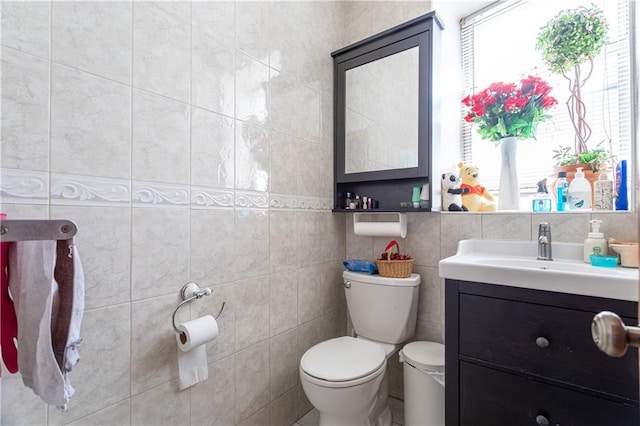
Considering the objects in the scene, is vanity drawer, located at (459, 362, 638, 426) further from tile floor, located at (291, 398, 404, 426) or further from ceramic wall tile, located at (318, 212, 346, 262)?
ceramic wall tile, located at (318, 212, 346, 262)

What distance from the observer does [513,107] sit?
1433 millimetres

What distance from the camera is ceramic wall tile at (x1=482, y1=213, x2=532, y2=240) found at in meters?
1.33

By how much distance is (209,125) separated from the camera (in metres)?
1.19

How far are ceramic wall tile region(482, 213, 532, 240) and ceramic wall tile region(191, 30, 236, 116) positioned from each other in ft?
4.25

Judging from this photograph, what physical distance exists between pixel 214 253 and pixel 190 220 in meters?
0.17

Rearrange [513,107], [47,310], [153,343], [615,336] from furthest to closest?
[513,107] → [153,343] → [47,310] → [615,336]

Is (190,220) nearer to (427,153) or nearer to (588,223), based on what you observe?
(427,153)

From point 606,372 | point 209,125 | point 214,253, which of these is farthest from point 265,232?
point 606,372

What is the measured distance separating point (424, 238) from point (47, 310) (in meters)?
1.53

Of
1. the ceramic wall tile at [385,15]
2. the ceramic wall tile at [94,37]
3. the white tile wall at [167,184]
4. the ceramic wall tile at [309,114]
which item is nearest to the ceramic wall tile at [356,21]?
the ceramic wall tile at [385,15]

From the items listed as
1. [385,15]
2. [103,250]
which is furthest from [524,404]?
[385,15]

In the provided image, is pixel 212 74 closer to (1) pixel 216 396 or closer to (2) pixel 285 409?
(1) pixel 216 396

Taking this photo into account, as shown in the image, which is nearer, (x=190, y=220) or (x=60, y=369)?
A: (x=60, y=369)

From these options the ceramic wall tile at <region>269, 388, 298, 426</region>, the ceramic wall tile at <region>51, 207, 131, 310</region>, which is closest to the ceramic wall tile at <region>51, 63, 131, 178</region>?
the ceramic wall tile at <region>51, 207, 131, 310</region>
